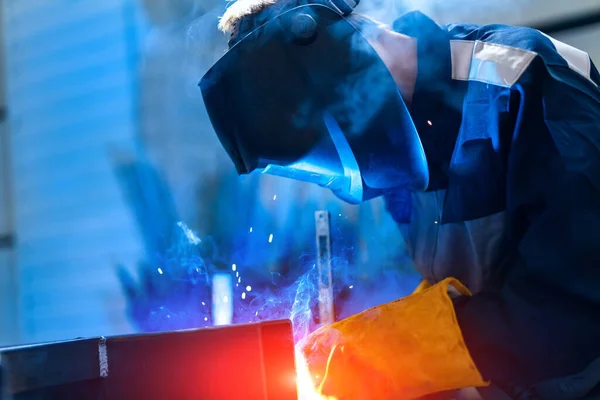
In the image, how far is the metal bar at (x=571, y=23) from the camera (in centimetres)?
128

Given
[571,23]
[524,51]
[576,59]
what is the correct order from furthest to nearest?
1. [571,23]
2. [576,59]
3. [524,51]

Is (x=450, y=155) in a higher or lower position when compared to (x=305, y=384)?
higher

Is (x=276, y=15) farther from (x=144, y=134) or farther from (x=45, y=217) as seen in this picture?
(x=45, y=217)

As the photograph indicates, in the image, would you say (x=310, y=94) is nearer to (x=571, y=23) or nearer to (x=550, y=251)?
(x=550, y=251)

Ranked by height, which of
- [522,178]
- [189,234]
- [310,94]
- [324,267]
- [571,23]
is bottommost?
[324,267]

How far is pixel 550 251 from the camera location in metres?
0.84

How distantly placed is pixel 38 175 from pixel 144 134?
50 centimetres

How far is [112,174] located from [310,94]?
1.08 metres

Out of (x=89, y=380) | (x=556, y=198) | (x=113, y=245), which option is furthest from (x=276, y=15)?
(x=113, y=245)

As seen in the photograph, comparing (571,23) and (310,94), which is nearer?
(310,94)

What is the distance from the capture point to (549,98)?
880 mm

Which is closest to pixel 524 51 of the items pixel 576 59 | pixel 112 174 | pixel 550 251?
pixel 576 59

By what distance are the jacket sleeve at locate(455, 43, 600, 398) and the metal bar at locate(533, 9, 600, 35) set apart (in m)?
0.49

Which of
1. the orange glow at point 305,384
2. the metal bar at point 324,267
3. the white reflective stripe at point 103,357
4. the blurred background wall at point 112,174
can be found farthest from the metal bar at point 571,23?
the white reflective stripe at point 103,357
